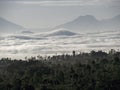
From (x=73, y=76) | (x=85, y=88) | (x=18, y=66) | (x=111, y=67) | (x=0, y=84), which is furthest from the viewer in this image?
(x=18, y=66)

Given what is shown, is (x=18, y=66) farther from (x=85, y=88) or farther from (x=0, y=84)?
(x=85, y=88)

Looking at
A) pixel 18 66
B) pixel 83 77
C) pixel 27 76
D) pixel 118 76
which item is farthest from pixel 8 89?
pixel 18 66

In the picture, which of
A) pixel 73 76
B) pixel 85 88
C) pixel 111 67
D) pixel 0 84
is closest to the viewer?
pixel 85 88

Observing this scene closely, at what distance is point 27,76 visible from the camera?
5300 cm

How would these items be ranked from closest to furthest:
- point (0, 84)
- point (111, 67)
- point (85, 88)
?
point (85, 88)
point (0, 84)
point (111, 67)

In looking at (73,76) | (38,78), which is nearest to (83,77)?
(73,76)

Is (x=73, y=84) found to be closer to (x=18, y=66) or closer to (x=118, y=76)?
(x=118, y=76)

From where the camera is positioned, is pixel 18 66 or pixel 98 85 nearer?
pixel 98 85

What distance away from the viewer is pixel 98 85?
152 feet

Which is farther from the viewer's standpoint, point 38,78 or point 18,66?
point 18,66

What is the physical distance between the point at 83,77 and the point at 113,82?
462cm

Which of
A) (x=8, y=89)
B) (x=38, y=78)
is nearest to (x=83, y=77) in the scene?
(x=38, y=78)

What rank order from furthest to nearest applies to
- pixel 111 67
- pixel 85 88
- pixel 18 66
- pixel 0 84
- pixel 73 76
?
1. pixel 18 66
2. pixel 111 67
3. pixel 73 76
4. pixel 0 84
5. pixel 85 88

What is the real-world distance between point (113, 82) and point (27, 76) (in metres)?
11.0
